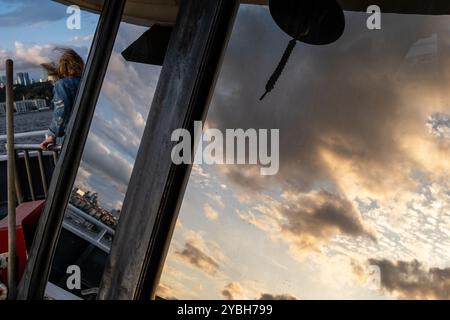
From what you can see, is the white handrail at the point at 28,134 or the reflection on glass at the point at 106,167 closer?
the reflection on glass at the point at 106,167

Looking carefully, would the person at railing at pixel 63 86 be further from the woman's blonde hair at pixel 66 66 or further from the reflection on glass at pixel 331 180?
the reflection on glass at pixel 331 180

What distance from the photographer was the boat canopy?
42.0 inches

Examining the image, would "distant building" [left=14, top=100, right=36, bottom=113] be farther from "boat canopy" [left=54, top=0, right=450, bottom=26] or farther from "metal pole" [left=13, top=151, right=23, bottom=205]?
"boat canopy" [left=54, top=0, right=450, bottom=26]

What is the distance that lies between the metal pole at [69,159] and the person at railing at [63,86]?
Result: 60 millimetres

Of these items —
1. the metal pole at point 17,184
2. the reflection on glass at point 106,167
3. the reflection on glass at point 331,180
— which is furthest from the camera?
the metal pole at point 17,184

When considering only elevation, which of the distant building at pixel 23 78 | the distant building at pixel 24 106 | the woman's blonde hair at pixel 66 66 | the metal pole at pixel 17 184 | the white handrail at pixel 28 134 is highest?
the woman's blonde hair at pixel 66 66

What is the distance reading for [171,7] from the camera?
122cm

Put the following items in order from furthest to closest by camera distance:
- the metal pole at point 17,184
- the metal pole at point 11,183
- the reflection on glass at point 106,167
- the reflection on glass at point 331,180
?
the metal pole at point 17,184
the metal pole at point 11,183
the reflection on glass at point 106,167
the reflection on glass at point 331,180

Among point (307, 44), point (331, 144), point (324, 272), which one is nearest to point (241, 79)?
point (307, 44)

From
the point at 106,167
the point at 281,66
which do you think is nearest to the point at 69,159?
the point at 106,167

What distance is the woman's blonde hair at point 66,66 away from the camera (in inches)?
56.1

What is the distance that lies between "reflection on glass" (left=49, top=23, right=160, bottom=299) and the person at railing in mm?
125

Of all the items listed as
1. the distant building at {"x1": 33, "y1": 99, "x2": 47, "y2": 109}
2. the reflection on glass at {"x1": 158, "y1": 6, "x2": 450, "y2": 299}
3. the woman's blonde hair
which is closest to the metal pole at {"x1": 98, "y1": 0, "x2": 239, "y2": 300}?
the reflection on glass at {"x1": 158, "y1": 6, "x2": 450, "y2": 299}

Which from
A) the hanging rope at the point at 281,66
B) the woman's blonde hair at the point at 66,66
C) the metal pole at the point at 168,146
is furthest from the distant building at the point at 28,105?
the hanging rope at the point at 281,66
